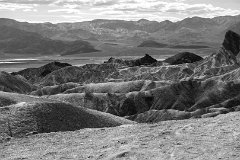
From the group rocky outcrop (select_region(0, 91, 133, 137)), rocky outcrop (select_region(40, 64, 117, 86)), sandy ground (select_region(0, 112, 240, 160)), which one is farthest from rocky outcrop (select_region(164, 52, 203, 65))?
sandy ground (select_region(0, 112, 240, 160))

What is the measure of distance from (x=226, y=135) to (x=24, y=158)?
1160cm

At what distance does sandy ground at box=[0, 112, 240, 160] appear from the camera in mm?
22984

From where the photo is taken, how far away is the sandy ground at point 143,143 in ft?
75.4

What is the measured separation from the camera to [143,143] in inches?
988

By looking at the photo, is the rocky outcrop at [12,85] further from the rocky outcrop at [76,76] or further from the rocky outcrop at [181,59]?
the rocky outcrop at [181,59]

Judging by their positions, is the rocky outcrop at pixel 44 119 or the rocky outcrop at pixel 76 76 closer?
the rocky outcrop at pixel 44 119

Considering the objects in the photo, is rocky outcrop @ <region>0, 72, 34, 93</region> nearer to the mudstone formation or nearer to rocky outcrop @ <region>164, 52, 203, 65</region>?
the mudstone formation

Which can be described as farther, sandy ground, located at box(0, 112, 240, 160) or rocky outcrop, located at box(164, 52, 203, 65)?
rocky outcrop, located at box(164, 52, 203, 65)

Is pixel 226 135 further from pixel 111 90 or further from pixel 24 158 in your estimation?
pixel 111 90

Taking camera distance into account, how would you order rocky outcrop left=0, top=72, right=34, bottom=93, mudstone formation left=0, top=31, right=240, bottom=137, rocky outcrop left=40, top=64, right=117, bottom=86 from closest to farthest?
mudstone formation left=0, top=31, right=240, bottom=137 < rocky outcrop left=0, top=72, right=34, bottom=93 < rocky outcrop left=40, top=64, right=117, bottom=86

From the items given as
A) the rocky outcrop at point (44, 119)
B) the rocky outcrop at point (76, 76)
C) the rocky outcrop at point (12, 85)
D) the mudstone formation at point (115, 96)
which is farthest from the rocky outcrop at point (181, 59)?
the rocky outcrop at point (44, 119)

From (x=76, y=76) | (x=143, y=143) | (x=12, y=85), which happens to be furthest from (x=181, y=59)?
(x=143, y=143)

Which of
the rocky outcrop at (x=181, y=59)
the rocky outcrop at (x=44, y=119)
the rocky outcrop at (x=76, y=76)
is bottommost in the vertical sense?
the rocky outcrop at (x=76, y=76)

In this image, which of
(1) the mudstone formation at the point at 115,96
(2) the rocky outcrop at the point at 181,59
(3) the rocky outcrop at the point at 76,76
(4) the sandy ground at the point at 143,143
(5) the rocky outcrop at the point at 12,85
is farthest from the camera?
(2) the rocky outcrop at the point at 181,59
